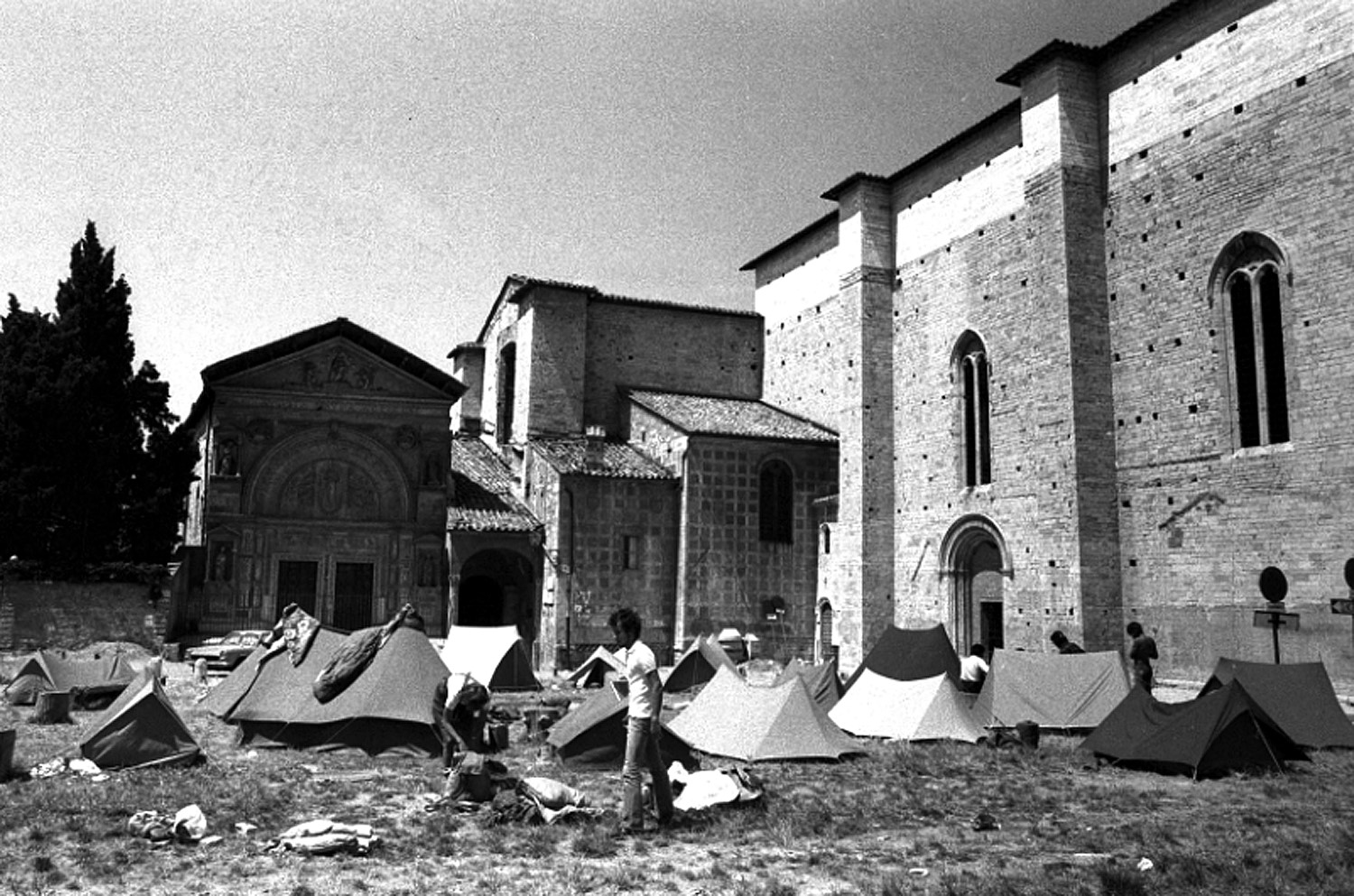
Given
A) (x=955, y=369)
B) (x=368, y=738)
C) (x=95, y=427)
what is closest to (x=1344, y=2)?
(x=955, y=369)

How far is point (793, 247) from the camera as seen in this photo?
33.2 meters

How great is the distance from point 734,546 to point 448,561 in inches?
298

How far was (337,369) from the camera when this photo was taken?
91.4ft

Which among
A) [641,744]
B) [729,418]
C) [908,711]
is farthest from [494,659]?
[729,418]

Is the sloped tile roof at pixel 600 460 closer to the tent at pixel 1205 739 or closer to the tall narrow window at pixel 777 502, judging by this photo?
the tall narrow window at pixel 777 502

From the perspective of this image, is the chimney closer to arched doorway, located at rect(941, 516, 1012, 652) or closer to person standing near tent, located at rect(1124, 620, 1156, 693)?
arched doorway, located at rect(941, 516, 1012, 652)

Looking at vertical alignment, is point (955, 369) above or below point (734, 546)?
above

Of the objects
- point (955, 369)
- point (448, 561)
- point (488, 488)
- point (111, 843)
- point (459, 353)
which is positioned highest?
point (459, 353)

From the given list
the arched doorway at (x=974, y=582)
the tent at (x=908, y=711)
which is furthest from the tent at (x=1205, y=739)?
the arched doorway at (x=974, y=582)

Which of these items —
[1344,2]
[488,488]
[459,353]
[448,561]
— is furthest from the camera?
[459,353]

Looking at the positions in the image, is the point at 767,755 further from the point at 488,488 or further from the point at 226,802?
the point at 488,488

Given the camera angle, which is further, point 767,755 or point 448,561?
point 448,561

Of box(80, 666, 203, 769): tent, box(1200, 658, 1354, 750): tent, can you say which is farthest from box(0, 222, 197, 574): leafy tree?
box(1200, 658, 1354, 750): tent

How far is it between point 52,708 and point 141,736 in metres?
4.79
